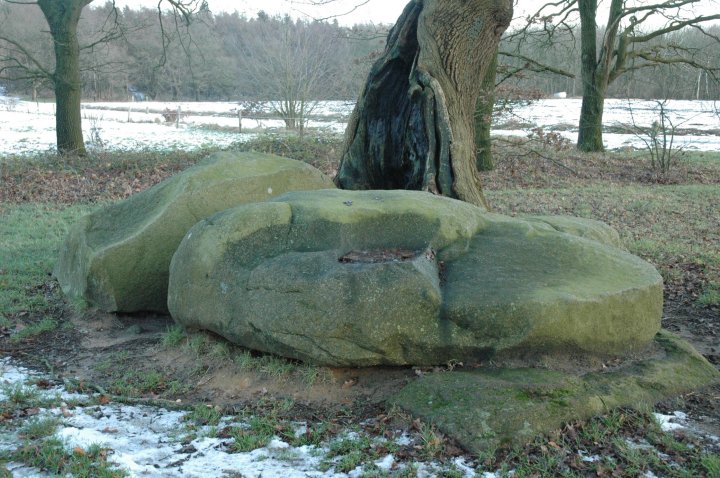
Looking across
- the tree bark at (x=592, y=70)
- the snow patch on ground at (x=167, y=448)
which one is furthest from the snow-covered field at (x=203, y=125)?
the snow patch on ground at (x=167, y=448)

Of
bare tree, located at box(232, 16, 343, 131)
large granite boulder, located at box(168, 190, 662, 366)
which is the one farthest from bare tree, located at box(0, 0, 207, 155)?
large granite boulder, located at box(168, 190, 662, 366)

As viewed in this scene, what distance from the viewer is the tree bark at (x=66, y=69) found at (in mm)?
16922

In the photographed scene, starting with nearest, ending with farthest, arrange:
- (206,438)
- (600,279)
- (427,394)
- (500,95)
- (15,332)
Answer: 1. (206,438)
2. (427,394)
3. (600,279)
4. (15,332)
5. (500,95)

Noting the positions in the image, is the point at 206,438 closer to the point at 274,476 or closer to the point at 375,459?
the point at 274,476

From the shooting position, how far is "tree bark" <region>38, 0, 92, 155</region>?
1692 centimetres

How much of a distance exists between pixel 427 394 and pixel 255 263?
177 centimetres

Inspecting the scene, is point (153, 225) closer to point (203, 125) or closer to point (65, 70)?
point (65, 70)

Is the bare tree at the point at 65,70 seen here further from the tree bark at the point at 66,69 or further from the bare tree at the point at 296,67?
the bare tree at the point at 296,67

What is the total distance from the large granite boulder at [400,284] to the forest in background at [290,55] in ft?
36.3

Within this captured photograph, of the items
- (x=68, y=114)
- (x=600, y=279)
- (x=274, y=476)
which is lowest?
(x=274, y=476)

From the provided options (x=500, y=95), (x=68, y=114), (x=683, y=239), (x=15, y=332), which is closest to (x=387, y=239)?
(x=15, y=332)

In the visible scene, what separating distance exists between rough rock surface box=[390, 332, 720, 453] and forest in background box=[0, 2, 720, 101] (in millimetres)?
12017

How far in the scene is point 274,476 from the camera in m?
3.89

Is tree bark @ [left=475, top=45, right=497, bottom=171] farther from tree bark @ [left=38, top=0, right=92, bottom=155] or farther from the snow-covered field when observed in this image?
tree bark @ [left=38, top=0, right=92, bottom=155]
